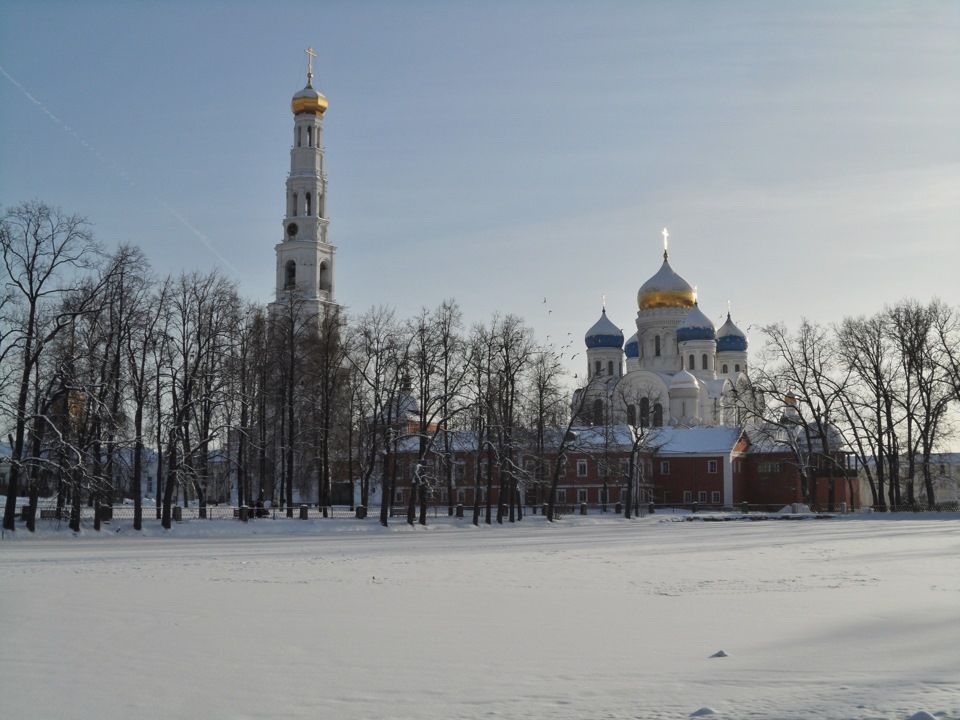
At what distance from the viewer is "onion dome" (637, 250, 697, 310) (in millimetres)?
101188

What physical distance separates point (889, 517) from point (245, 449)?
3232cm

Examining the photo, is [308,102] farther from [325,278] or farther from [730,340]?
[730,340]

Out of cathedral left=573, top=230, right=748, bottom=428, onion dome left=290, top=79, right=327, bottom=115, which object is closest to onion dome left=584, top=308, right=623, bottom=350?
cathedral left=573, top=230, right=748, bottom=428

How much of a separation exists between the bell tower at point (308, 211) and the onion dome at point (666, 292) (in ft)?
107

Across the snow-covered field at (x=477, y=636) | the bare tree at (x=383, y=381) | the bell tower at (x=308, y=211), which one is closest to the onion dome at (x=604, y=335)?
the bell tower at (x=308, y=211)

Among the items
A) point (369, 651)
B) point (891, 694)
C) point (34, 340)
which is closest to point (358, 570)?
point (369, 651)

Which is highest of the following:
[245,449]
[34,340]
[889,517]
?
[34,340]

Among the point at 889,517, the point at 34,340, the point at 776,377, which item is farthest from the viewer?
the point at 776,377

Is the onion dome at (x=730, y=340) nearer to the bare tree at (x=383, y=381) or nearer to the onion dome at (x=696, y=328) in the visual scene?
the onion dome at (x=696, y=328)

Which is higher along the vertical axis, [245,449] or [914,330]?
[914,330]

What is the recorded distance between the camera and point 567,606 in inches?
648

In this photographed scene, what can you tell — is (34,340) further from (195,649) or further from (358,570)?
(195,649)

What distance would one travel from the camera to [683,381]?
92000 millimetres

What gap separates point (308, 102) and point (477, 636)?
2856 inches
